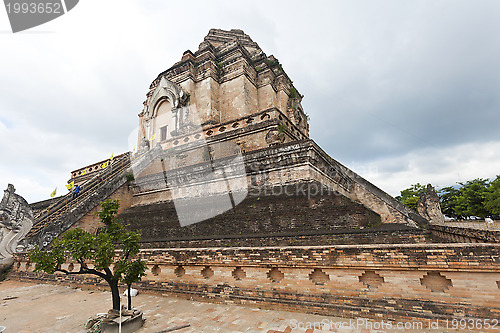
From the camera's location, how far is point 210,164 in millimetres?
9953

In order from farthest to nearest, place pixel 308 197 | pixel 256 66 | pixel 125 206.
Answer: pixel 256 66
pixel 125 206
pixel 308 197

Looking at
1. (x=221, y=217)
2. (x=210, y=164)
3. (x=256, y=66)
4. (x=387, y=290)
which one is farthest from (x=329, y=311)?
(x=256, y=66)

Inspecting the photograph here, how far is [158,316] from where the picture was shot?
5.06m

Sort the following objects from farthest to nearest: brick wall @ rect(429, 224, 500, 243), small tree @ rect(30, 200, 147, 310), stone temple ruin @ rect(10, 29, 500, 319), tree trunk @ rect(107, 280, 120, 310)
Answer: tree trunk @ rect(107, 280, 120, 310)
brick wall @ rect(429, 224, 500, 243)
small tree @ rect(30, 200, 147, 310)
stone temple ruin @ rect(10, 29, 500, 319)

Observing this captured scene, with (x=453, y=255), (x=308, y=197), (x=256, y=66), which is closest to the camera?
(x=453, y=255)

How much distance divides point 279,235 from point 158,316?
3.13m

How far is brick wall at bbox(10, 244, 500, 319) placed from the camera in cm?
384

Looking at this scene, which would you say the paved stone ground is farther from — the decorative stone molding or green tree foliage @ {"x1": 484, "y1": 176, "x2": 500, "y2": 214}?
green tree foliage @ {"x1": 484, "y1": 176, "x2": 500, "y2": 214}

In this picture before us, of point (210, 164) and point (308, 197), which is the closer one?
point (308, 197)

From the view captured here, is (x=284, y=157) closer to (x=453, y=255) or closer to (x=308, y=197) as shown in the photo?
(x=308, y=197)

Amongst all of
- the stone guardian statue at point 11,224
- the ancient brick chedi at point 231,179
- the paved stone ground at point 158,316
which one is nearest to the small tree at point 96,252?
the paved stone ground at point 158,316

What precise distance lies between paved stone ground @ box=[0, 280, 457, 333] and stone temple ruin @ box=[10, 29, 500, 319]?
0.98ft

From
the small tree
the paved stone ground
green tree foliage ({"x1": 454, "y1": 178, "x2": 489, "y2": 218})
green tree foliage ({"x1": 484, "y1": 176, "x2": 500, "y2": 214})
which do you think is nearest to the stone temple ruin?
the paved stone ground

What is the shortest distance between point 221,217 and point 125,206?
7.25 metres
